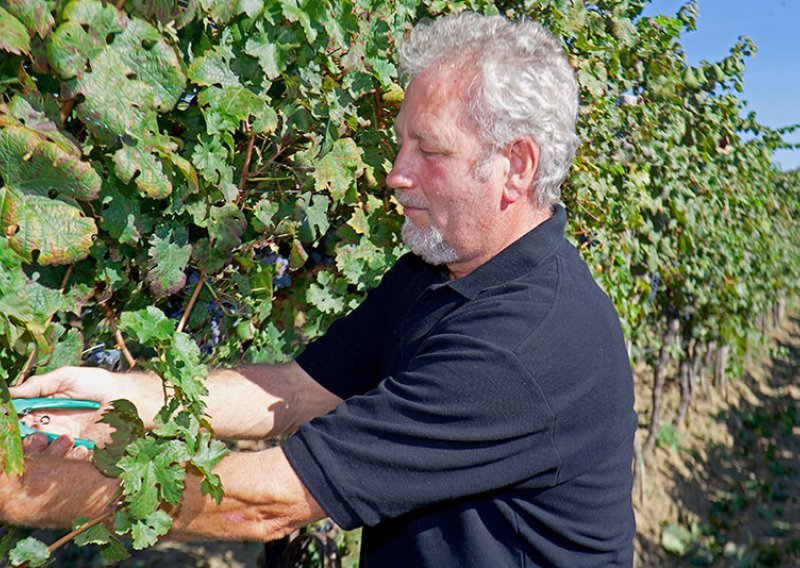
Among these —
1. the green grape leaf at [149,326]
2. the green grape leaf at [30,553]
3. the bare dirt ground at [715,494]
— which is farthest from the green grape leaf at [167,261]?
the bare dirt ground at [715,494]

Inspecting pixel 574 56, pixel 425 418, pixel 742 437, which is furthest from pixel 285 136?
pixel 742 437

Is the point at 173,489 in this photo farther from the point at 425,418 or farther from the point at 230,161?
the point at 230,161

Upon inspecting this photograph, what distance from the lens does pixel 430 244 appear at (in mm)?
1879

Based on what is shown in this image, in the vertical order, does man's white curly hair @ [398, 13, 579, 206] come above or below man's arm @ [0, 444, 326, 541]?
above

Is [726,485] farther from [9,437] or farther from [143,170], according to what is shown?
[9,437]

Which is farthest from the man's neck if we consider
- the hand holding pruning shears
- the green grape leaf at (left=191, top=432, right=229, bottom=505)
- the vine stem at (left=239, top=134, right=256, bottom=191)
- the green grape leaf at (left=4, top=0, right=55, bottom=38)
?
the green grape leaf at (left=4, top=0, right=55, bottom=38)

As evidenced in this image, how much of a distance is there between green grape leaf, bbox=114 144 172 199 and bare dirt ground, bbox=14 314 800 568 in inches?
164

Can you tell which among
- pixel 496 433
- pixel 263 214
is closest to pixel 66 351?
pixel 263 214

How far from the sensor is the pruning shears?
1.53 m

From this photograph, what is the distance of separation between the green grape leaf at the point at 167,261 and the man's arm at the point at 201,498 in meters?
0.37

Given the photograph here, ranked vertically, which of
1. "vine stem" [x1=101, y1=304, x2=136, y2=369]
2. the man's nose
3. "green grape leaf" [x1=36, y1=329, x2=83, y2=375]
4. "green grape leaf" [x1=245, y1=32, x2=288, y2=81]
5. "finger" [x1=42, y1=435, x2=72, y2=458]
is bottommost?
"finger" [x1=42, y1=435, x2=72, y2=458]

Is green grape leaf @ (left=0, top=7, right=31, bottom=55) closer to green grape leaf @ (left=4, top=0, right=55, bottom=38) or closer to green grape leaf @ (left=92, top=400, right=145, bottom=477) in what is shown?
green grape leaf @ (left=4, top=0, right=55, bottom=38)

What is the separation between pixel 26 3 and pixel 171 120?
0.50 meters

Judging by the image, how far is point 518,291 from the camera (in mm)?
1680
